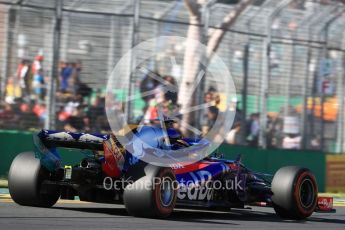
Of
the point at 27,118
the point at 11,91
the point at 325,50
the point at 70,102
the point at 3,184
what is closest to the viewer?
the point at 3,184

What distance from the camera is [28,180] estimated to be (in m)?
9.62

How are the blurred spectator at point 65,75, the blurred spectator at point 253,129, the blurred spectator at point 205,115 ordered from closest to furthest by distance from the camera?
the blurred spectator at point 65,75 < the blurred spectator at point 205,115 < the blurred spectator at point 253,129

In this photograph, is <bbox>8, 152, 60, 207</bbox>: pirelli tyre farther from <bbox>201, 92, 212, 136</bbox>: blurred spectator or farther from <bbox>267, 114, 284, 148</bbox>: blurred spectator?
<bbox>267, 114, 284, 148</bbox>: blurred spectator

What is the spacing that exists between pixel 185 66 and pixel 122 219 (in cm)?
741

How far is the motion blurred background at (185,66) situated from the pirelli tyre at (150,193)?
5.07 metres

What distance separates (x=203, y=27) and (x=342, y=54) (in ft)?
12.8

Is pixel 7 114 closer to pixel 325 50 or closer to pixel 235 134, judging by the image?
pixel 235 134

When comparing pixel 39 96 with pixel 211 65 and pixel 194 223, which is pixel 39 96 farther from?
pixel 194 223

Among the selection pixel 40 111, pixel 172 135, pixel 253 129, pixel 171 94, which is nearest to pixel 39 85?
pixel 40 111

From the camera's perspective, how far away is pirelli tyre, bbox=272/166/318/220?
1038 cm

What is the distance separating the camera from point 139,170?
9.27 metres

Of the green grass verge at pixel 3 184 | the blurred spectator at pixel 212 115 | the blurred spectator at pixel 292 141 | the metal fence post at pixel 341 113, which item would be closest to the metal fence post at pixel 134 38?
the blurred spectator at pixel 212 115

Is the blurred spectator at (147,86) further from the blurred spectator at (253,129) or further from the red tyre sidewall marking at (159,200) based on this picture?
the red tyre sidewall marking at (159,200)

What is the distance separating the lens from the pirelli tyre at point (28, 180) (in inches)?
379
